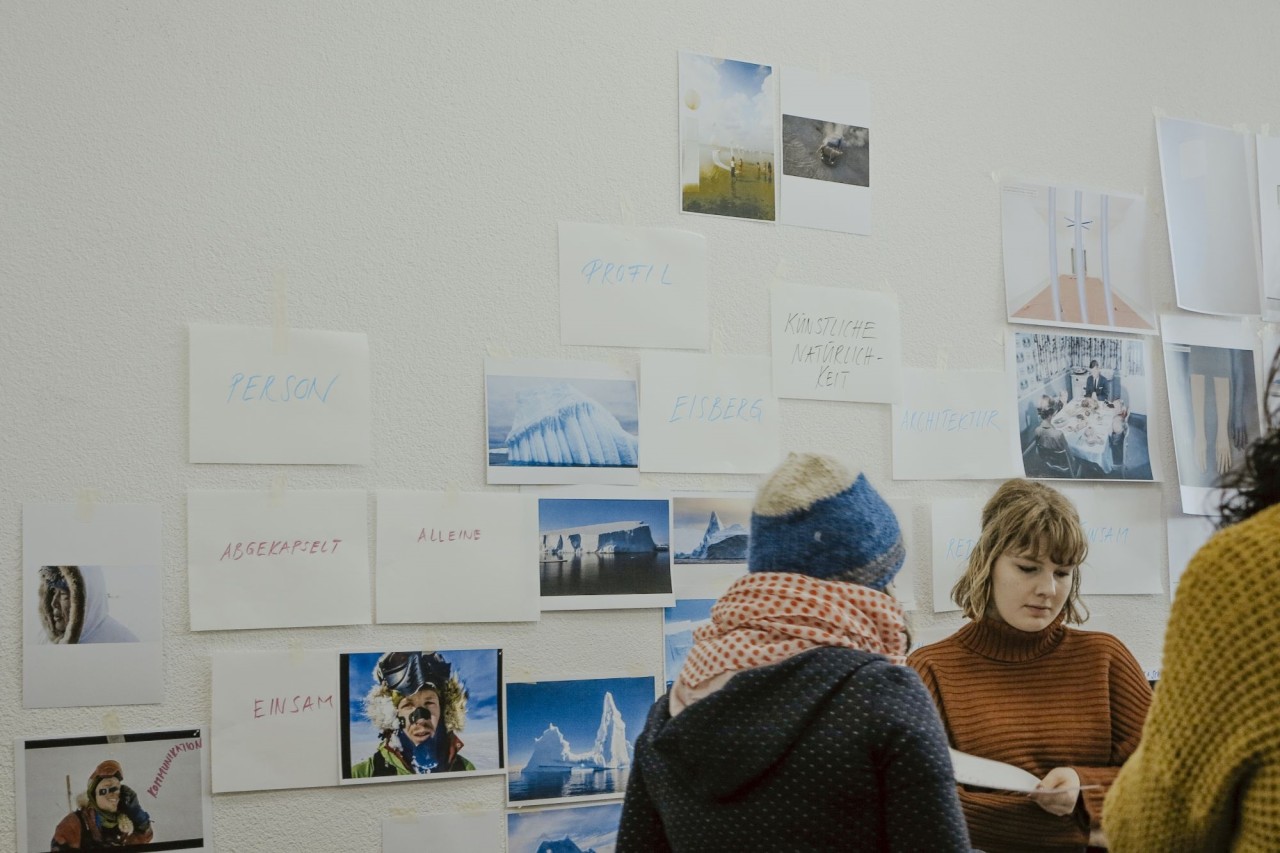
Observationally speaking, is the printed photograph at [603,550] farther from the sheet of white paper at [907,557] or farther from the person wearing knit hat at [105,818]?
the person wearing knit hat at [105,818]

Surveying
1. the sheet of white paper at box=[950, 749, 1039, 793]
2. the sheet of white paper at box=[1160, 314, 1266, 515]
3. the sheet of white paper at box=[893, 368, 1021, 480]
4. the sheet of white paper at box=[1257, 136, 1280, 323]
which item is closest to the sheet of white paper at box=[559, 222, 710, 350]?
the sheet of white paper at box=[893, 368, 1021, 480]

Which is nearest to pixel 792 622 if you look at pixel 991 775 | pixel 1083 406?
pixel 991 775

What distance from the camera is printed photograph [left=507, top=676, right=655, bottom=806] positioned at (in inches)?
63.5

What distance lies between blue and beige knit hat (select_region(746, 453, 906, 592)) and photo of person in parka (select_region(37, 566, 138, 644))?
812 millimetres

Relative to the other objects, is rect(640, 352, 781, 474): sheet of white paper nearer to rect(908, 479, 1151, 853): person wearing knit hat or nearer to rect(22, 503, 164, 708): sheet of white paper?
rect(908, 479, 1151, 853): person wearing knit hat

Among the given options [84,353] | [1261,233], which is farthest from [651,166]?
[1261,233]

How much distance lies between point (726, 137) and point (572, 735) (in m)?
0.90

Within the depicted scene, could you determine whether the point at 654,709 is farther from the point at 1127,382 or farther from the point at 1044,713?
the point at 1127,382

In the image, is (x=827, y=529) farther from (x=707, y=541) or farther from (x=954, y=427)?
(x=954, y=427)

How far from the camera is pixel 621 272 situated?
67.4 inches

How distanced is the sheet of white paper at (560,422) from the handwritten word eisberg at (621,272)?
0.40ft

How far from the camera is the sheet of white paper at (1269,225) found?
7.14ft

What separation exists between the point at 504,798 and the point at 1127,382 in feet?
4.13

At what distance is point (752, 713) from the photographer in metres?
1.02
